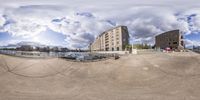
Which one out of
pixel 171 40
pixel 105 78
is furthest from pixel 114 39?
pixel 105 78

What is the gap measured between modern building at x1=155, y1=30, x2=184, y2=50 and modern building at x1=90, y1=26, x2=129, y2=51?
2.46 ft

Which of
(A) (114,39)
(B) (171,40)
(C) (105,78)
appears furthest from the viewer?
(C) (105,78)

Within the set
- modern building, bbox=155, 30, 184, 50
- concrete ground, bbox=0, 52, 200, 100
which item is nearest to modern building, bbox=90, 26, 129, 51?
modern building, bbox=155, 30, 184, 50

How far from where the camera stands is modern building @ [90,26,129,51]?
18.2 feet

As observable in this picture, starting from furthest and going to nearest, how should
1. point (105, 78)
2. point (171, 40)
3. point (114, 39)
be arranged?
point (105, 78)
point (114, 39)
point (171, 40)

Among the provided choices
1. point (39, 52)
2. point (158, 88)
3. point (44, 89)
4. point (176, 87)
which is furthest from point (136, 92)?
point (39, 52)

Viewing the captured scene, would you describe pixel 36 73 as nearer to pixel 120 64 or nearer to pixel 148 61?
pixel 120 64

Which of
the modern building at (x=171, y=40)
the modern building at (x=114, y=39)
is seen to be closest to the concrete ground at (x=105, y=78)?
the modern building at (x=171, y=40)

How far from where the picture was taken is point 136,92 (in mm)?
6156

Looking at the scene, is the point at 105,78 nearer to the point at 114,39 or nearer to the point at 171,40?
the point at 114,39

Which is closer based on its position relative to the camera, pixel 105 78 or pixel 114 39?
pixel 114 39

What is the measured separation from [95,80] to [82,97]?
2.82 ft

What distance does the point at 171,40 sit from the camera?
5.43 m

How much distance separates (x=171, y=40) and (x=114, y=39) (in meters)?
1.30
